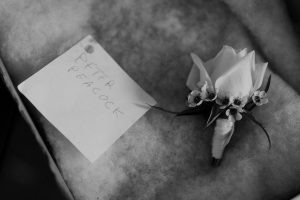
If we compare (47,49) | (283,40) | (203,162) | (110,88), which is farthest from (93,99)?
(283,40)

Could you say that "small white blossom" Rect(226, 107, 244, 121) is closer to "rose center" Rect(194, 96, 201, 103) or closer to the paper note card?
"rose center" Rect(194, 96, 201, 103)

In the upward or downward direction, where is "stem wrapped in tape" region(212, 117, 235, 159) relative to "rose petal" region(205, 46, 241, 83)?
downward

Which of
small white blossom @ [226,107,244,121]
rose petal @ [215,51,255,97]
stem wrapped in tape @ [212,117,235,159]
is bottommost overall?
stem wrapped in tape @ [212,117,235,159]

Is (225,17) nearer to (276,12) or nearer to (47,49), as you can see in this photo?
(276,12)

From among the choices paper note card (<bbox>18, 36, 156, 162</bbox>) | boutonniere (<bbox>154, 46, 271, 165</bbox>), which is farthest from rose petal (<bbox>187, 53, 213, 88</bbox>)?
paper note card (<bbox>18, 36, 156, 162</bbox>)

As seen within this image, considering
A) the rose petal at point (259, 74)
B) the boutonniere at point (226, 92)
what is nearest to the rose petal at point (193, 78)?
the boutonniere at point (226, 92)

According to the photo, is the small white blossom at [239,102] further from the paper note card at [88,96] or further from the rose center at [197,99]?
the paper note card at [88,96]
